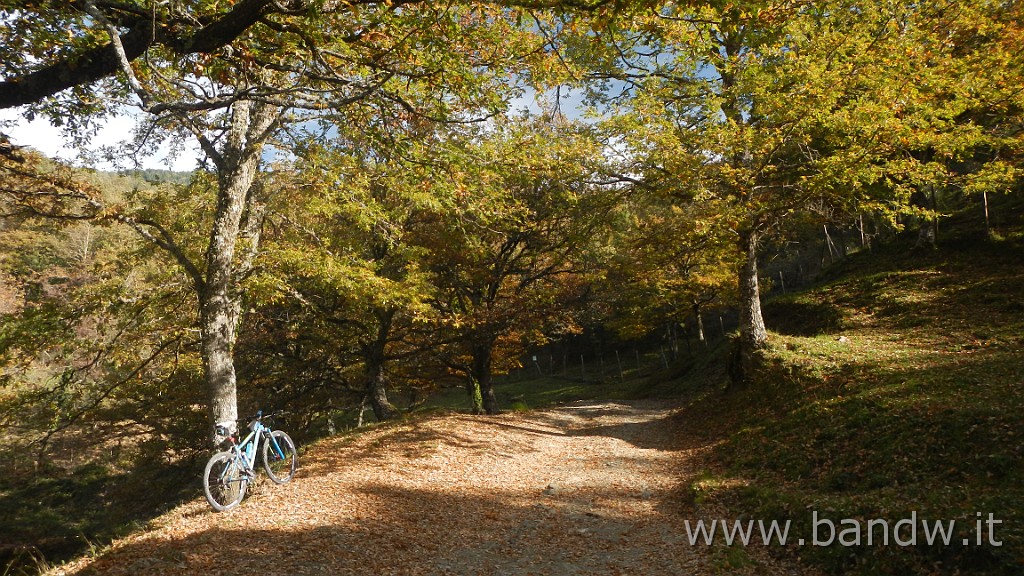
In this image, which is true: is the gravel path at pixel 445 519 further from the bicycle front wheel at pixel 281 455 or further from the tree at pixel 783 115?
the tree at pixel 783 115

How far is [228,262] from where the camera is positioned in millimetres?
8500

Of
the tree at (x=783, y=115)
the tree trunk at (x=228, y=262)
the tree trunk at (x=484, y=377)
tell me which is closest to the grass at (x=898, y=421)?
the tree at (x=783, y=115)

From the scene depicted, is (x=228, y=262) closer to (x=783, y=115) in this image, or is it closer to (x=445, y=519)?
(x=445, y=519)

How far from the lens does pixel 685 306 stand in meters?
28.2

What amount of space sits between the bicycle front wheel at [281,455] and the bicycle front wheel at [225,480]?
0.57 meters

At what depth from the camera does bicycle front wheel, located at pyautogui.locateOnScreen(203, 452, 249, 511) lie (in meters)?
7.03

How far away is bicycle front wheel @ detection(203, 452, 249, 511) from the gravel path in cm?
17

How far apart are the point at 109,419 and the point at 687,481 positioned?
55.5 feet

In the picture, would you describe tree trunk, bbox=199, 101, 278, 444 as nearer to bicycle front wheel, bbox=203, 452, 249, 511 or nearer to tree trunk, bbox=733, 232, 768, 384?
bicycle front wheel, bbox=203, 452, 249, 511

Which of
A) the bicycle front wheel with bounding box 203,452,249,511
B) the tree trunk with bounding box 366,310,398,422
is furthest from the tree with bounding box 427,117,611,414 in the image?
the bicycle front wheel with bounding box 203,452,249,511

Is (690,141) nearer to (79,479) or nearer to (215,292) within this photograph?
(215,292)

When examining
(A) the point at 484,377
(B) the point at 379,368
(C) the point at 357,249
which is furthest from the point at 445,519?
(A) the point at 484,377

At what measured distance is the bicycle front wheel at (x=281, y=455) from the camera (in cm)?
823

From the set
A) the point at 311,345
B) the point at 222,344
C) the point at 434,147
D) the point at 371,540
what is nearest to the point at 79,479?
the point at 311,345
